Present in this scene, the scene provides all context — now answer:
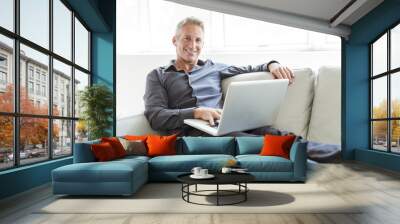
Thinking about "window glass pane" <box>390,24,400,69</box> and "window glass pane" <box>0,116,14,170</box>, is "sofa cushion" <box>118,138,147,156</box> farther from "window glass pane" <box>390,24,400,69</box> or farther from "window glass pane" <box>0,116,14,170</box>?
"window glass pane" <box>390,24,400,69</box>

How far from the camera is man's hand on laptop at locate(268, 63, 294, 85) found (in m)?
7.92

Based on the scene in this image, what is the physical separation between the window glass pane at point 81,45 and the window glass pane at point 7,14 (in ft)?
→ 8.00

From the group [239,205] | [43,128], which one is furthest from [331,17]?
[43,128]

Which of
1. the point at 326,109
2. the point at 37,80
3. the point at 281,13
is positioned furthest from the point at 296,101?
the point at 37,80

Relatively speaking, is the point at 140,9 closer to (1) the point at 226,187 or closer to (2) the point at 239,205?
(1) the point at 226,187

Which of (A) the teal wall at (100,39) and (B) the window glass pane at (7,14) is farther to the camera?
(A) the teal wall at (100,39)

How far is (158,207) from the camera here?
13.5 ft

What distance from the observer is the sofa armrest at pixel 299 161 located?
221 inches

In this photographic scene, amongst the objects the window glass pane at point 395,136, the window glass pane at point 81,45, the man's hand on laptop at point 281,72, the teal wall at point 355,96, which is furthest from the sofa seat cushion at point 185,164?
the teal wall at point 355,96

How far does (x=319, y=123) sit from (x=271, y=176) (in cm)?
291

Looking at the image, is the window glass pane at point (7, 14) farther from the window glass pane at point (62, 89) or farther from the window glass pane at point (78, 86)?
the window glass pane at point (78, 86)

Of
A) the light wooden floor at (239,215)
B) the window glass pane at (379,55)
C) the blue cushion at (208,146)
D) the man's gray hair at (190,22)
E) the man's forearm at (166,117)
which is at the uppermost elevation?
the man's gray hair at (190,22)

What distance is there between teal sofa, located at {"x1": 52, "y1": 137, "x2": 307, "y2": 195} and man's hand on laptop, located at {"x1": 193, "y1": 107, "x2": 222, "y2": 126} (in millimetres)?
914

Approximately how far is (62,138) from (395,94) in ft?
19.0
